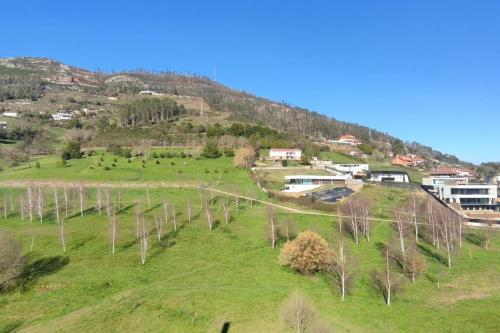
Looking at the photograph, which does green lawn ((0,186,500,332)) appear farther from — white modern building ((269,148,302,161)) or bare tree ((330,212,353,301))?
white modern building ((269,148,302,161))

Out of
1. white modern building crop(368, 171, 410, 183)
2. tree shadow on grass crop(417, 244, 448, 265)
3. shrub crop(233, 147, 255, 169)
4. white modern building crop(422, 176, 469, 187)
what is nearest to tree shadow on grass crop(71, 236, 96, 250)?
tree shadow on grass crop(417, 244, 448, 265)

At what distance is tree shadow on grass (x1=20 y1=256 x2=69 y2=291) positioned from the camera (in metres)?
50.6

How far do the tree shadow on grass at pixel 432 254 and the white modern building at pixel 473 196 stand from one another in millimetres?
44140

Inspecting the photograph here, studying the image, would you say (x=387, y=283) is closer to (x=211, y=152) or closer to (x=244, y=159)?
(x=244, y=159)

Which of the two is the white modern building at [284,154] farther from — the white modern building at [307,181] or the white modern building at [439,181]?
the white modern building at [439,181]

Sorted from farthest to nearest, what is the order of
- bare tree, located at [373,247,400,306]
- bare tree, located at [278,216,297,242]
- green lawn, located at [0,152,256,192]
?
green lawn, located at [0,152,256,192]
bare tree, located at [278,216,297,242]
bare tree, located at [373,247,400,306]

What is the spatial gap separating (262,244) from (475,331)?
33.5 metres

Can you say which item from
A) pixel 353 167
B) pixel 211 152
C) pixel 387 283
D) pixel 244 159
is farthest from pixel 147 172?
pixel 387 283

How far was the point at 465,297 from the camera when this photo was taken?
5381cm

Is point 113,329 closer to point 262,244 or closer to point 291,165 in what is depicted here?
point 262,244

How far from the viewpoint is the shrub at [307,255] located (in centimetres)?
5691

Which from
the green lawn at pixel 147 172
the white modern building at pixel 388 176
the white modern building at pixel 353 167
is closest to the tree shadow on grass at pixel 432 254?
the green lawn at pixel 147 172

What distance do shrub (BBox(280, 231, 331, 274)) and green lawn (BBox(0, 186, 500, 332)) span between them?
5.26ft

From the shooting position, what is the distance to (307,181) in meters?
114
